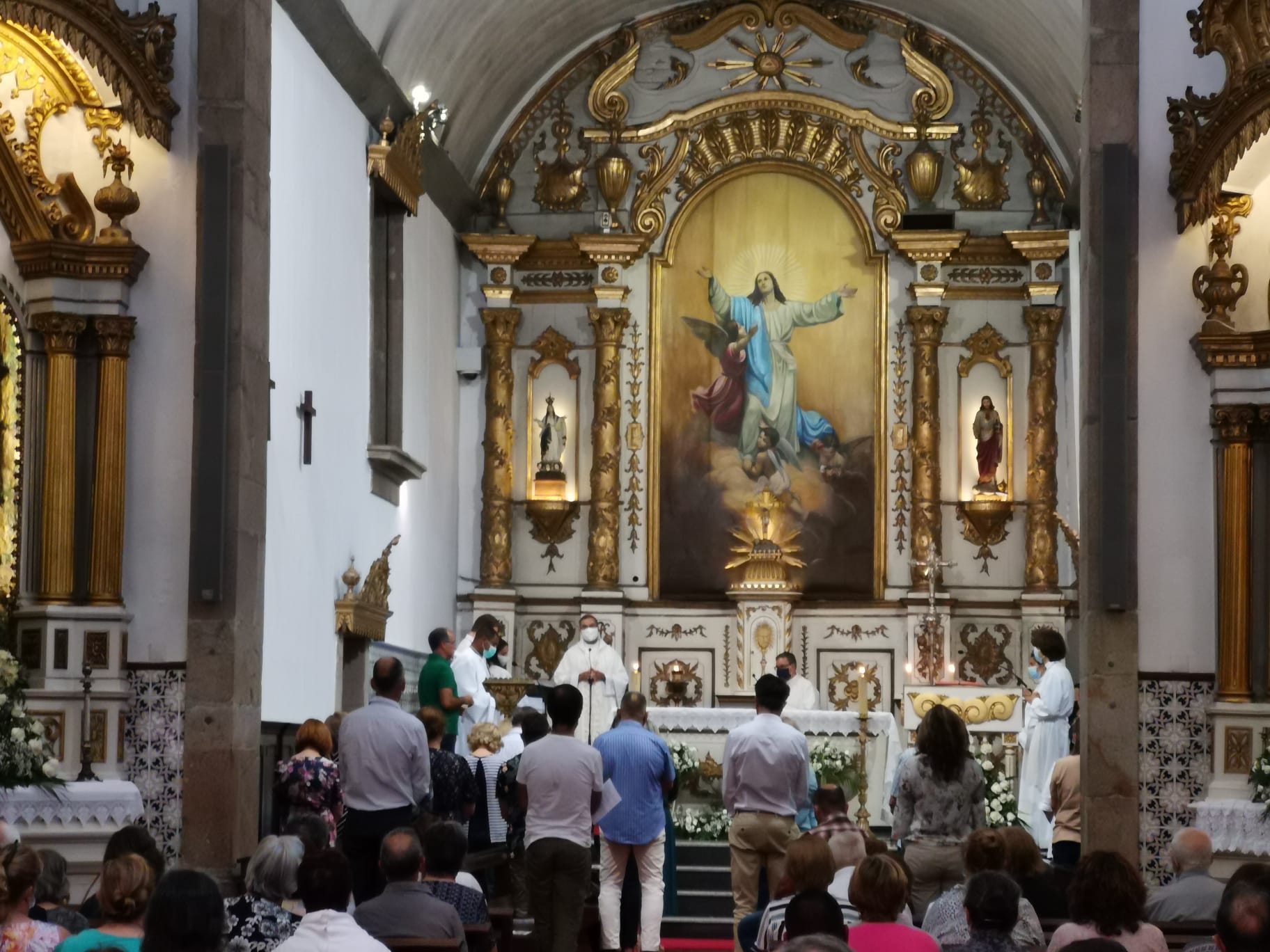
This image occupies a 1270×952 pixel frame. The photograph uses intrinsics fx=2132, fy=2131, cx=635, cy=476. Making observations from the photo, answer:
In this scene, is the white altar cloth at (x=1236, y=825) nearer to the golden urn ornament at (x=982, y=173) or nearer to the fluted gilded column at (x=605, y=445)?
the fluted gilded column at (x=605, y=445)

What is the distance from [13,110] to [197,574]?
290 cm

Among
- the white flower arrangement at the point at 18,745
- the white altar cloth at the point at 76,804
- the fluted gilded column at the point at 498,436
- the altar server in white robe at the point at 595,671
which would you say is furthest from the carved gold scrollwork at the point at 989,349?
the white flower arrangement at the point at 18,745

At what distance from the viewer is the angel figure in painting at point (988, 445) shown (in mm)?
21219

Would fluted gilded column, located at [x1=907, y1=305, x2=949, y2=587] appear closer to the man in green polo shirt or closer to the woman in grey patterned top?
the man in green polo shirt

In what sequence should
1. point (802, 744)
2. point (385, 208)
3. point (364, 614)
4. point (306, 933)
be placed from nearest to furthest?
point (306, 933) < point (802, 744) < point (364, 614) < point (385, 208)

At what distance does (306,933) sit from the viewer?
22.1ft

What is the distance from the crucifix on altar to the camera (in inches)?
812

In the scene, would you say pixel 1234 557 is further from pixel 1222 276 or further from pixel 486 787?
pixel 486 787

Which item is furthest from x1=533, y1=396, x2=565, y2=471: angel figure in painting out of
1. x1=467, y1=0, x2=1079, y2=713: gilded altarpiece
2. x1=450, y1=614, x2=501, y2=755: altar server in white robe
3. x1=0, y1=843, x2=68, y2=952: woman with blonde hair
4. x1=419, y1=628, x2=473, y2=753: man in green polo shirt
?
x1=0, y1=843, x2=68, y2=952: woman with blonde hair

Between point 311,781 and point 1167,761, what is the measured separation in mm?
4719

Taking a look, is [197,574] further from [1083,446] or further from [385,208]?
[385,208]

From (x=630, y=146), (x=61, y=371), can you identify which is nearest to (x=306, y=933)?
(x=61, y=371)

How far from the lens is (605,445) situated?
70.8 ft

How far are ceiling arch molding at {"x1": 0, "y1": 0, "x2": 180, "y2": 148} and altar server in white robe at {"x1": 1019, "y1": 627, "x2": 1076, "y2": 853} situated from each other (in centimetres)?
673
